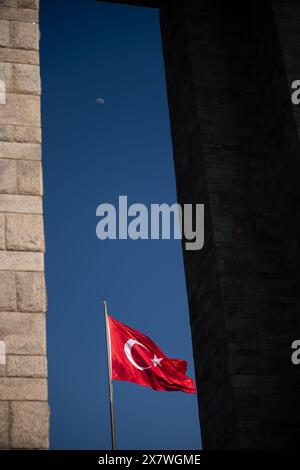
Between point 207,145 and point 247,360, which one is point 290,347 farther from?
point 207,145

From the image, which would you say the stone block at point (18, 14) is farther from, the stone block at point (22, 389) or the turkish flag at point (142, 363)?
the turkish flag at point (142, 363)

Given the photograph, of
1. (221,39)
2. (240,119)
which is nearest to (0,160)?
(240,119)

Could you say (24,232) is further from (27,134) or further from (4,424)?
(4,424)

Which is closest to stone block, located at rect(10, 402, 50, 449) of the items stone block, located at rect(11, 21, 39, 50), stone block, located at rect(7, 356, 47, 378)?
stone block, located at rect(7, 356, 47, 378)

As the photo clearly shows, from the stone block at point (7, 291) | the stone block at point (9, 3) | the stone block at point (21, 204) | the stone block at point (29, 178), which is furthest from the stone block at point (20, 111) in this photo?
Result: the stone block at point (7, 291)

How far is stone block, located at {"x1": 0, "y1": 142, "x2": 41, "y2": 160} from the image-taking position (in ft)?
25.1

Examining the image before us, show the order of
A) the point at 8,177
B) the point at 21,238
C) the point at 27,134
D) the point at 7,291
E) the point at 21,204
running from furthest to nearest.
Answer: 1. the point at 27,134
2. the point at 8,177
3. the point at 21,204
4. the point at 21,238
5. the point at 7,291

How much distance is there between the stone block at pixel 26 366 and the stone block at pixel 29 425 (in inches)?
11.1

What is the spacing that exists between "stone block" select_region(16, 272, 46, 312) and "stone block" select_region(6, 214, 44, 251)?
32 centimetres

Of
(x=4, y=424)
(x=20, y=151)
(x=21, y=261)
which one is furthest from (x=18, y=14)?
(x=4, y=424)

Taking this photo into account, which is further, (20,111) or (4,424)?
(20,111)

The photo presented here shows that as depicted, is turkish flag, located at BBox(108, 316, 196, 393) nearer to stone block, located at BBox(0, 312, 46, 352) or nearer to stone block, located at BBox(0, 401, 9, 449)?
stone block, located at BBox(0, 312, 46, 352)

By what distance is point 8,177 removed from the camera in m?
7.52

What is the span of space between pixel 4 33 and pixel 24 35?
237mm
